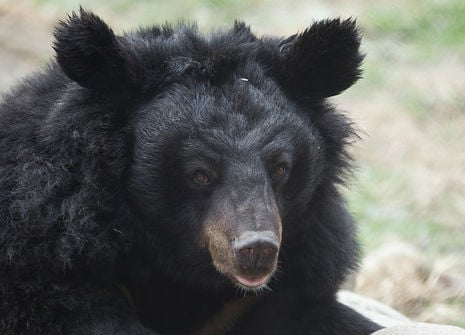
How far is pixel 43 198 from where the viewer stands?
5141 mm

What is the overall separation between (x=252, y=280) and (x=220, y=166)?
59 cm

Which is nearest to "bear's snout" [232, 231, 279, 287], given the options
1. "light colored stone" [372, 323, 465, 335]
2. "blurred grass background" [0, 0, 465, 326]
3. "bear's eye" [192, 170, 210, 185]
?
"bear's eye" [192, 170, 210, 185]

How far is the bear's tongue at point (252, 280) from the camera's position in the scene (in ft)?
16.1

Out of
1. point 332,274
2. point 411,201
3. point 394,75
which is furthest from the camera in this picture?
point 394,75

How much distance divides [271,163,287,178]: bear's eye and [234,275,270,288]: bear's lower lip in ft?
1.91

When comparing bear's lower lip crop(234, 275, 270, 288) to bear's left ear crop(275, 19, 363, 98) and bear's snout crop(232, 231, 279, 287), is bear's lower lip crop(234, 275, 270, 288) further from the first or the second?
bear's left ear crop(275, 19, 363, 98)

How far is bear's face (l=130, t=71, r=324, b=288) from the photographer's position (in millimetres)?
5020

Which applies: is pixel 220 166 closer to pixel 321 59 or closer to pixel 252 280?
pixel 252 280

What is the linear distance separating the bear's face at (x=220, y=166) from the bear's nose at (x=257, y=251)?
0.12ft

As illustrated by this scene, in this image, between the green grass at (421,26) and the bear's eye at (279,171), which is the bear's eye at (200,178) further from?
the green grass at (421,26)

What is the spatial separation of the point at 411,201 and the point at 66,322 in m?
7.03

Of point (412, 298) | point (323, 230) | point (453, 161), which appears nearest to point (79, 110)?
point (323, 230)

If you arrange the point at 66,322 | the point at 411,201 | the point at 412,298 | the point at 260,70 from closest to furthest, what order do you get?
the point at 66,322, the point at 260,70, the point at 412,298, the point at 411,201

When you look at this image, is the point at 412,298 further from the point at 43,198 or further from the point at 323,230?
the point at 43,198
